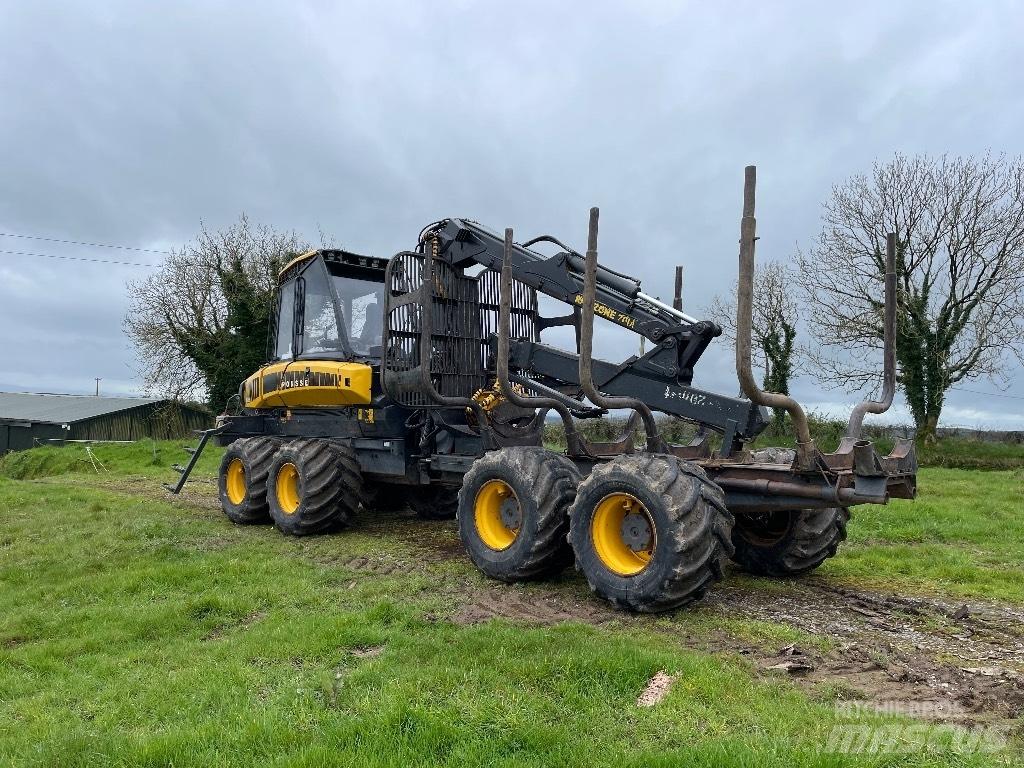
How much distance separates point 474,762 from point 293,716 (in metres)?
0.97

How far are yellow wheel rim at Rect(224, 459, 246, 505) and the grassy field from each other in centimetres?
175

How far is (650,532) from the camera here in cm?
548

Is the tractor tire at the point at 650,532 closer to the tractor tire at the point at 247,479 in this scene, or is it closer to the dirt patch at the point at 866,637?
the dirt patch at the point at 866,637

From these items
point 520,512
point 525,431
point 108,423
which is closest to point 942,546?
point 525,431

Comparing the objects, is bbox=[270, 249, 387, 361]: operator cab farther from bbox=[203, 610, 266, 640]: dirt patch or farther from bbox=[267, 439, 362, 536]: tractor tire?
bbox=[203, 610, 266, 640]: dirt patch

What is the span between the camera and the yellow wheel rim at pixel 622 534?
5.51m

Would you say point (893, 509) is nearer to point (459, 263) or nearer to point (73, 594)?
point (459, 263)

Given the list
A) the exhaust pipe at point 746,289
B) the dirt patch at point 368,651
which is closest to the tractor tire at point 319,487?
the dirt patch at point 368,651

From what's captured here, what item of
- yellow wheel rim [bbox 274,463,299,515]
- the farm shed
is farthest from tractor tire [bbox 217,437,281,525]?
the farm shed

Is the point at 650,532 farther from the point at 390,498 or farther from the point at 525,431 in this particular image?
the point at 390,498

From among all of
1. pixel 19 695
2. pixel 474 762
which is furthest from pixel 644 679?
pixel 19 695

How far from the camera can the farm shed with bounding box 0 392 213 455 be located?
110 feet

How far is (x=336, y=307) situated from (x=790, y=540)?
542 cm

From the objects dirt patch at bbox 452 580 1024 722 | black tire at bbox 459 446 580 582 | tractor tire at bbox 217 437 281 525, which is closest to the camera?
dirt patch at bbox 452 580 1024 722
